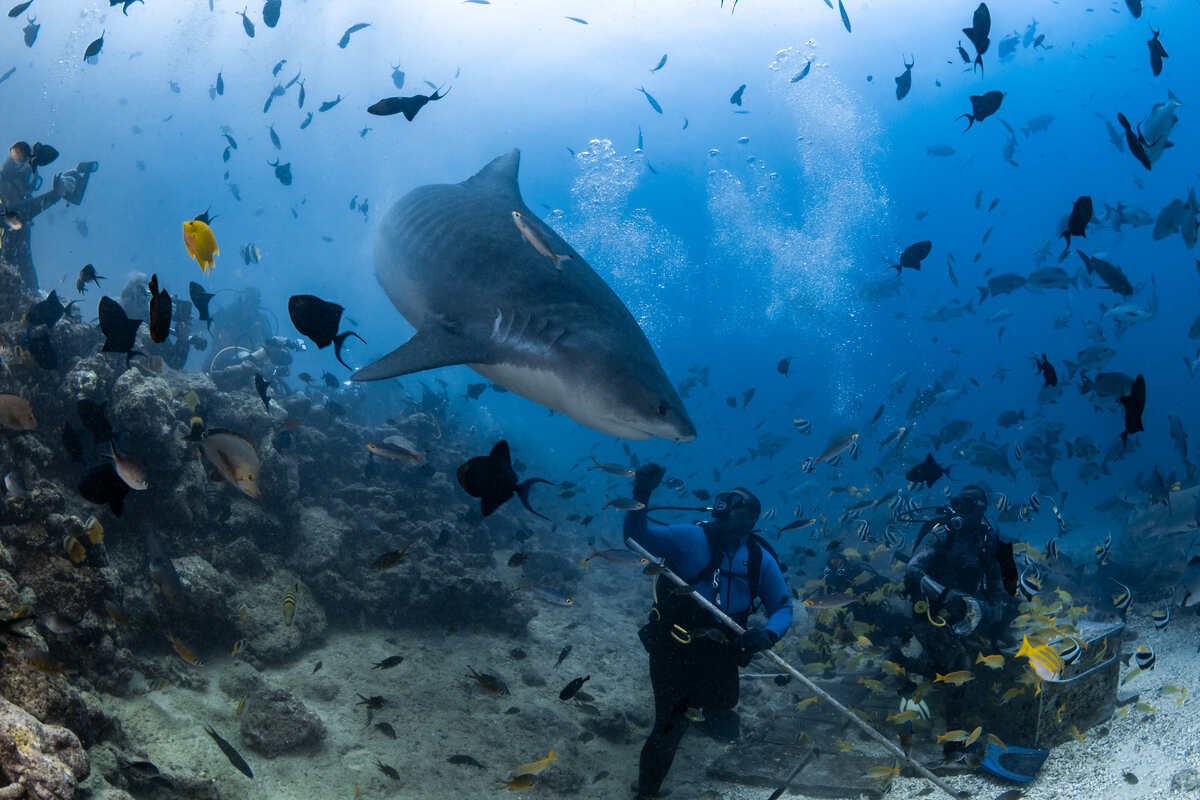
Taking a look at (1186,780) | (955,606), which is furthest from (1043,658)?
(1186,780)

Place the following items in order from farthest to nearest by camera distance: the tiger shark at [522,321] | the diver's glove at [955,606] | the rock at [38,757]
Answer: the diver's glove at [955,606]
the tiger shark at [522,321]
the rock at [38,757]

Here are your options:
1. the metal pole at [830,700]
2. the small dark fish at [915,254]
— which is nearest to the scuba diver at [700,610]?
the metal pole at [830,700]

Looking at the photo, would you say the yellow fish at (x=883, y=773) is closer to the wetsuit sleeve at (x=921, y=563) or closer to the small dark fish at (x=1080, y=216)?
the wetsuit sleeve at (x=921, y=563)

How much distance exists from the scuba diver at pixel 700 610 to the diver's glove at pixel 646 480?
0.01m

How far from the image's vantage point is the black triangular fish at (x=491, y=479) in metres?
2.71

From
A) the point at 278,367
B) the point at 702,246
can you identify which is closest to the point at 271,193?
the point at 702,246

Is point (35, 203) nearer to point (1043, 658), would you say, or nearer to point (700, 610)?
point (700, 610)

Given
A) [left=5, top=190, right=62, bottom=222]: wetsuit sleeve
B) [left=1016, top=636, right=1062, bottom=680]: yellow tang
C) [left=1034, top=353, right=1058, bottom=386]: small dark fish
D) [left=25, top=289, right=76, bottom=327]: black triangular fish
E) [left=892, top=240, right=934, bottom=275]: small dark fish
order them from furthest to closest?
[left=5, top=190, right=62, bottom=222]: wetsuit sleeve, [left=892, top=240, right=934, bottom=275]: small dark fish, [left=25, top=289, right=76, bottom=327]: black triangular fish, [left=1034, top=353, right=1058, bottom=386]: small dark fish, [left=1016, top=636, right=1062, bottom=680]: yellow tang

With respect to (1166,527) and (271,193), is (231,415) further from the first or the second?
(271,193)

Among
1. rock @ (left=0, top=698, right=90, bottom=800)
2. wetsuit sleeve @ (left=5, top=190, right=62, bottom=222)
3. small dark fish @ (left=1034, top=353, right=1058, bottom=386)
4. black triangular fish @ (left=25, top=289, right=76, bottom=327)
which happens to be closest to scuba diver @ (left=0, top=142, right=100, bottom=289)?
wetsuit sleeve @ (left=5, top=190, right=62, bottom=222)

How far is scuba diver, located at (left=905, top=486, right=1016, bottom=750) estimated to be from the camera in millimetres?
4949

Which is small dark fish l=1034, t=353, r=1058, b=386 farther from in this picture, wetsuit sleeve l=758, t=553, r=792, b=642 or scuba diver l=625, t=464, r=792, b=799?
wetsuit sleeve l=758, t=553, r=792, b=642

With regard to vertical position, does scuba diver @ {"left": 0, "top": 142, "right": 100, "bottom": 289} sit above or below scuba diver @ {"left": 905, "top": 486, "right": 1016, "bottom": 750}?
above

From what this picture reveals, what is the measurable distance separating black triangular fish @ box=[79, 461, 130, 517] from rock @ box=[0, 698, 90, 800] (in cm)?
105
